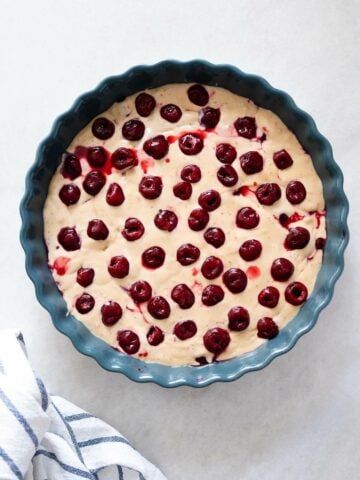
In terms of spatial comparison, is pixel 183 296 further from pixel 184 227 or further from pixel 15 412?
pixel 15 412

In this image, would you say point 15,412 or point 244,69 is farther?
point 244,69

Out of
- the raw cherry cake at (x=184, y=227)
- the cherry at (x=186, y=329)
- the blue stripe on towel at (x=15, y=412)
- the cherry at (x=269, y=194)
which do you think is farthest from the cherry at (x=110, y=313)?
the cherry at (x=269, y=194)

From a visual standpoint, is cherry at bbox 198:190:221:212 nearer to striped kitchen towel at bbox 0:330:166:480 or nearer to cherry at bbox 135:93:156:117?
cherry at bbox 135:93:156:117

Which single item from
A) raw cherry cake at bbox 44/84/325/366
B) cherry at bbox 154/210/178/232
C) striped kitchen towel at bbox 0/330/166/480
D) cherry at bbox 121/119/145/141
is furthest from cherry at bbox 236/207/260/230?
striped kitchen towel at bbox 0/330/166/480

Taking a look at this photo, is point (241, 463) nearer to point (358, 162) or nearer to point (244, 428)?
point (244, 428)

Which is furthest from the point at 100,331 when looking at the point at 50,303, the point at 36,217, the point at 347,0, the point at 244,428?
the point at 347,0

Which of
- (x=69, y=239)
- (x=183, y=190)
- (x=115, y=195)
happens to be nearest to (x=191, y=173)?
(x=183, y=190)

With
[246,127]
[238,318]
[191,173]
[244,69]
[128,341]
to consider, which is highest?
[244,69]

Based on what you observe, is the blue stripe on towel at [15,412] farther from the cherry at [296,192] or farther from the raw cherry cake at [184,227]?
the cherry at [296,192]
